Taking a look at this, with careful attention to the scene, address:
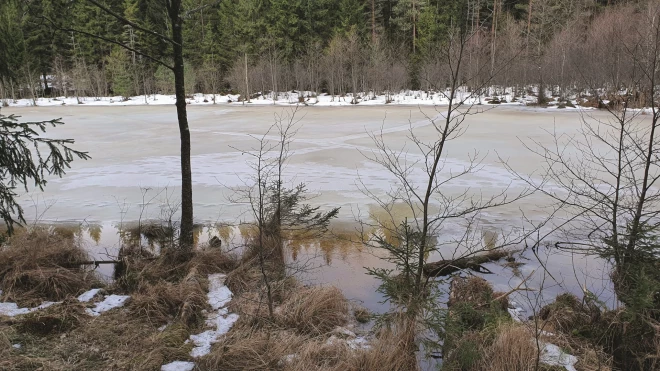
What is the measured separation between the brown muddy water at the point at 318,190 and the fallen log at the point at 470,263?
283 mm

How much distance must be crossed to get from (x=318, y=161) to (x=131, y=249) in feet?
27.4

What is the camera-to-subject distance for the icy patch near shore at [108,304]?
207 inches

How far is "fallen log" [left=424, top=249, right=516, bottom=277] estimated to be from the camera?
21.9 feet


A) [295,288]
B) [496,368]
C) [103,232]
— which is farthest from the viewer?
[103,232]

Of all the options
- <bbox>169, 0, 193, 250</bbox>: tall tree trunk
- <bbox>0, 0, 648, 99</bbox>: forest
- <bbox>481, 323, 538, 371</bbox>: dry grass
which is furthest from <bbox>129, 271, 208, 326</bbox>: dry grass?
<bbox>0, 0, 648, 99</bbox>: forest

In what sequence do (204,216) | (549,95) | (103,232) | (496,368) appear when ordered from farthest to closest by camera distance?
1. (549,95)
2. (204,216)
3. (103,232)
4. (496,368)

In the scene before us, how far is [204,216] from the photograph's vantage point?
381 inches

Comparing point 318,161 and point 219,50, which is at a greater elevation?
point 219,50

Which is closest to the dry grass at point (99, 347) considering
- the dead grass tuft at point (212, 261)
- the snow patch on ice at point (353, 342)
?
the snow patch on ice at point (353, 342)

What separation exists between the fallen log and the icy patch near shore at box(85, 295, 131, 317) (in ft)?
13.6

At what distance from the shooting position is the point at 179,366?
13.5ft

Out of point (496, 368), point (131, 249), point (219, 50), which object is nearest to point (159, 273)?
point (131, 249)

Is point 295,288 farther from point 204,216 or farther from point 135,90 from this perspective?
point 135,90

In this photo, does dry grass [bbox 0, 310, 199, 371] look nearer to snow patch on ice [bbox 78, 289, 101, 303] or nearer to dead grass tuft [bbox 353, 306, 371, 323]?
snow patch on ice [bbox 78, 289, 101, 303]
